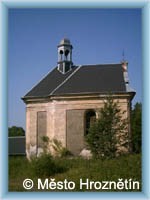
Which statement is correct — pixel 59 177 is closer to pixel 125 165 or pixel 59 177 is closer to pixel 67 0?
pixel 125 165

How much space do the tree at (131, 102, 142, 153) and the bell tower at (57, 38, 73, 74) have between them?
4.95ft

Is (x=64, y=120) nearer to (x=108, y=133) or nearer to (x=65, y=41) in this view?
(x=108, y=133)

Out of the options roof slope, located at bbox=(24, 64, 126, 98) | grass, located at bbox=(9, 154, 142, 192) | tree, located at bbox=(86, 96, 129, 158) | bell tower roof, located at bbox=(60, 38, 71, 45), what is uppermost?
bell tower roof, located at bbox=(60, 38, 71, 45)

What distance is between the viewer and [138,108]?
297 inches

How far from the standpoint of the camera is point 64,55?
26.4 feet

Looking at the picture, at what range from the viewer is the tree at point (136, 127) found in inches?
299

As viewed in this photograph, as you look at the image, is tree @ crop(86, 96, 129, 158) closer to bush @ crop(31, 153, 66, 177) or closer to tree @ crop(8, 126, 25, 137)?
bush @ crop(31, 153, 66, 177)

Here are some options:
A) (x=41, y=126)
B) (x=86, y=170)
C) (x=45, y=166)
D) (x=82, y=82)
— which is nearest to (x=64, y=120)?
(x=41, y=126)

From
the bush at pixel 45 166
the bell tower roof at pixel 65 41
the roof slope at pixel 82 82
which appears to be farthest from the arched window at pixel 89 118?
the bell tower roof at pixel 65 41

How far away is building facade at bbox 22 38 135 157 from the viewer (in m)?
8.41

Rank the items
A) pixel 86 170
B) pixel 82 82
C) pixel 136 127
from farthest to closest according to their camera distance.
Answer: pixel 82 82 → pixel 136 127 → pixel 86 170

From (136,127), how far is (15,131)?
213cm

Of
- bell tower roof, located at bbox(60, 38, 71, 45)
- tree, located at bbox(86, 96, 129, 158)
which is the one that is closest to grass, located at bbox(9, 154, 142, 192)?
tree, located at bbox(86, 96, 129, 158)
